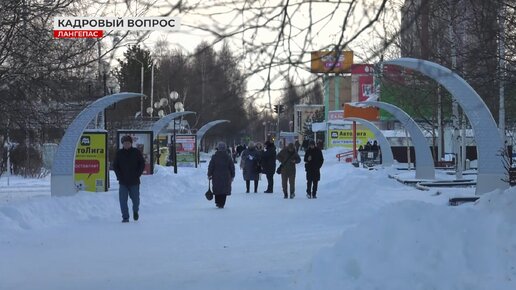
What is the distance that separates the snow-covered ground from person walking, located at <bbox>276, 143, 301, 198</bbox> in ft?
14.1

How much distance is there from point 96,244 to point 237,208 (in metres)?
6.44

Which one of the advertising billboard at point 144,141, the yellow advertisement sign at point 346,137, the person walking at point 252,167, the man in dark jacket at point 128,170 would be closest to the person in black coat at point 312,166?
the person walking at point 252,167

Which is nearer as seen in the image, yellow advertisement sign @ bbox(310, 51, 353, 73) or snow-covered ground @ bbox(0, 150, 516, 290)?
yellow advertisement sign @ bbox(310, 51, 353, 73)

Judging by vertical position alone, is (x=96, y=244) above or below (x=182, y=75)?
below

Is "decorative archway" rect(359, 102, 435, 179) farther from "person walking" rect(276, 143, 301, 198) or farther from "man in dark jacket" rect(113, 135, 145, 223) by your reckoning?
"man in dark jacket" rect(113, 135, 145, 223)

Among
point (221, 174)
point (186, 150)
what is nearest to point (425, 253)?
point (221, 174)

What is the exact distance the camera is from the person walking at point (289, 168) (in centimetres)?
2052

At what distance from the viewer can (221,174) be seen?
1720 centimetres

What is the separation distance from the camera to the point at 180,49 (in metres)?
5.82

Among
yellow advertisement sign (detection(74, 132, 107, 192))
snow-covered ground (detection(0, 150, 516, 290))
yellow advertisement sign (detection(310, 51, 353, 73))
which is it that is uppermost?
yellow advertisement sign (detection(310, 51, 353, 73))

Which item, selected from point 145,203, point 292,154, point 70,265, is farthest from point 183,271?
point 292,154

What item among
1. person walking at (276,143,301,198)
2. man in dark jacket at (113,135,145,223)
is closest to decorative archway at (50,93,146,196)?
man in dark jacket at (113,135,145,223)

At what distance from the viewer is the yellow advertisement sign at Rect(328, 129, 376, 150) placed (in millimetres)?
55231

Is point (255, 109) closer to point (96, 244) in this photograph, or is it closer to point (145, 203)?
point (96, 244)
